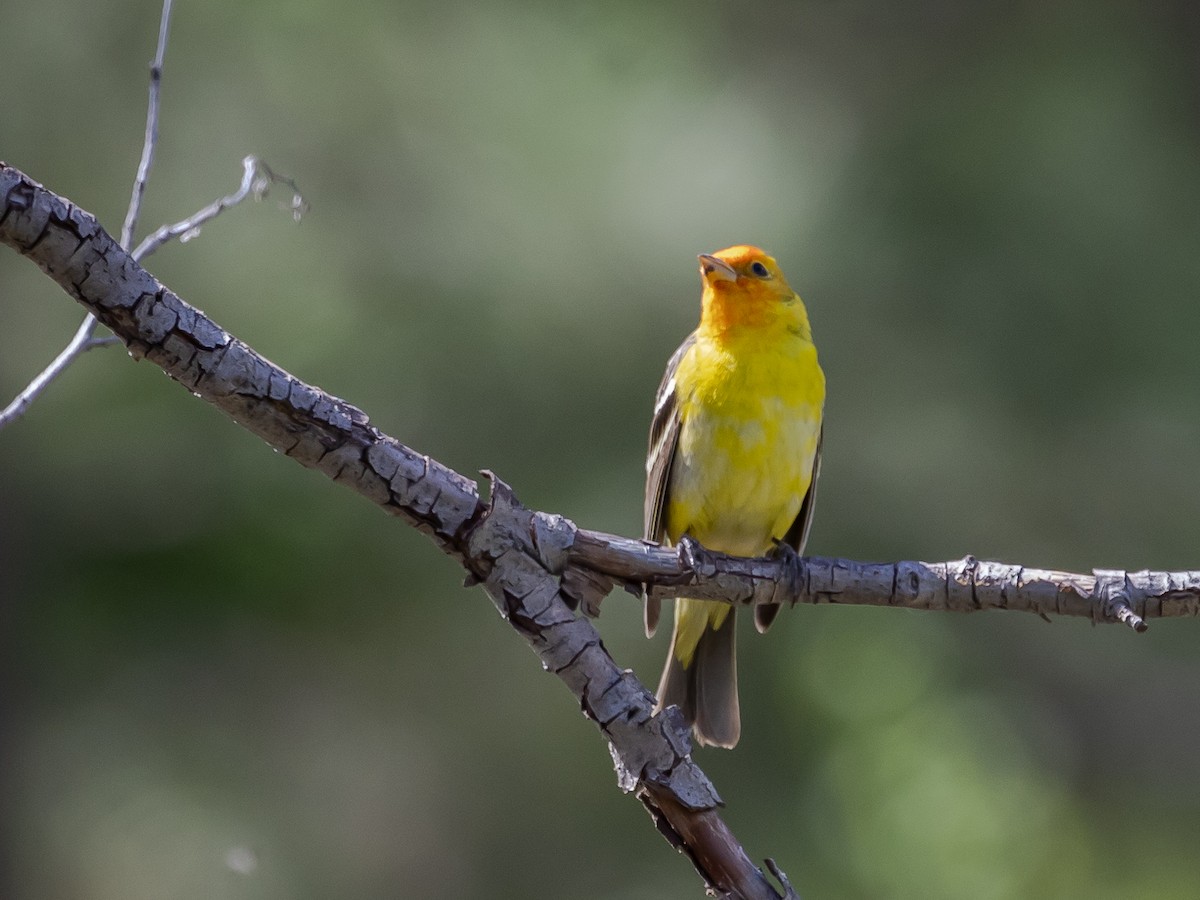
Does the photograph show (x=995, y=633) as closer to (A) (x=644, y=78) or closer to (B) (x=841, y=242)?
(B) (x=841, y=242)

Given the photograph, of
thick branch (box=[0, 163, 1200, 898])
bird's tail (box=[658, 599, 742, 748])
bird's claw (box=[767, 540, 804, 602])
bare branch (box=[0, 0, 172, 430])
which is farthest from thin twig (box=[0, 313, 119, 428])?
bird's tail (box=[658, 599, 742, 748])

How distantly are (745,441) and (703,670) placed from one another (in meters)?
0.92

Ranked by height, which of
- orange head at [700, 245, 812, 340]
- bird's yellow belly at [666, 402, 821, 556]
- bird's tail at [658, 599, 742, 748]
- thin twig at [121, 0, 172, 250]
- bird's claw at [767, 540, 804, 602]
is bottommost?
thin twig at [121, 0, 172, 250]

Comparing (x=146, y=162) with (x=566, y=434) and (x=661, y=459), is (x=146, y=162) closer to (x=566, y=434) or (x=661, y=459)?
(x=661, y=459)

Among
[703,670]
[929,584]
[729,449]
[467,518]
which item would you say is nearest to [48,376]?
[467,518]

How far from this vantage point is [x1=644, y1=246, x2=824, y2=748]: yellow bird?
4.30 meters

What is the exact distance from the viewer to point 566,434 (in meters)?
6.14

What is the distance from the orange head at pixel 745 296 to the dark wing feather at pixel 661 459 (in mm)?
169

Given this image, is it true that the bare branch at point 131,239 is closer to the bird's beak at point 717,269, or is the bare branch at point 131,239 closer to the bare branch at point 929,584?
the bare branch at point 929,584

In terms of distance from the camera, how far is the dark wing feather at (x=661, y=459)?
4508 millimetres

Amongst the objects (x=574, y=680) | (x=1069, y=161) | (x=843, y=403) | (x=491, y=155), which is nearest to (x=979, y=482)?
(x=843, y=403)

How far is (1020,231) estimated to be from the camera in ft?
21.2

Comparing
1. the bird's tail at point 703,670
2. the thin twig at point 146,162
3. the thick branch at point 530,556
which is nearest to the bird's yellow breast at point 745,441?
the bird's tail at point 703,670

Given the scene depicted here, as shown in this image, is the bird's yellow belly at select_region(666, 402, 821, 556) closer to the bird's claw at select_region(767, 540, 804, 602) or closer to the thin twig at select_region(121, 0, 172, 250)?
the bird's claw at select_region(767, 540, 804, 602)
